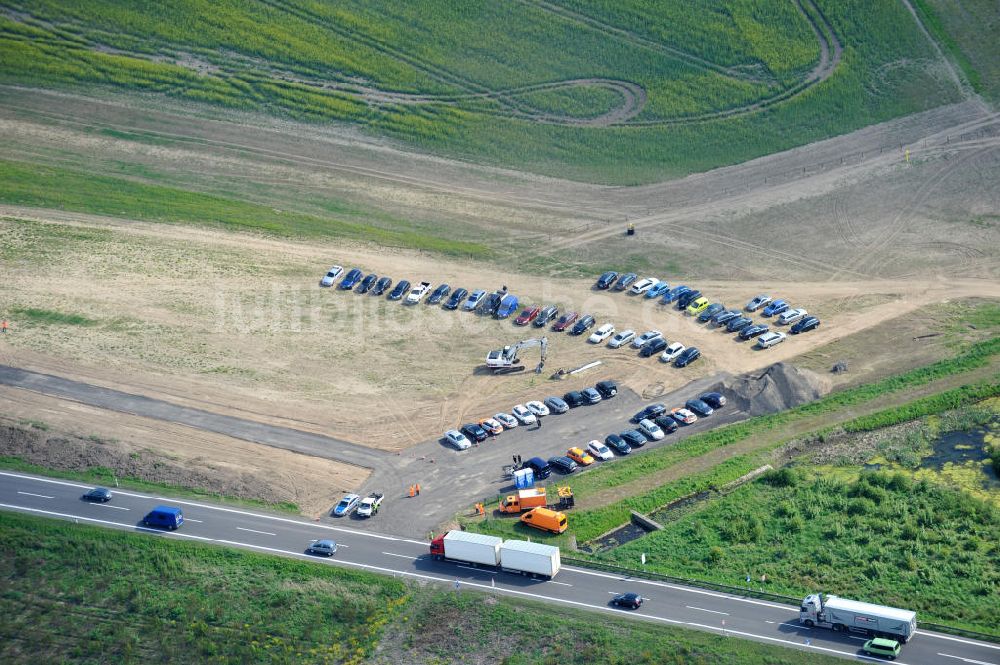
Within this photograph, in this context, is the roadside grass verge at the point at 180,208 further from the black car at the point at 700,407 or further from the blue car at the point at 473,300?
the black car at the point at 700,407

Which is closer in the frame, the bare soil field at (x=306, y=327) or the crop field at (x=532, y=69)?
the bare soil field at (x=306, y=327)

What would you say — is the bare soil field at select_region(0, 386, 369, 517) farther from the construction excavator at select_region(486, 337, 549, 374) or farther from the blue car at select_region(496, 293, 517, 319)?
the blue car at select_region(496, 293, 517, 319)

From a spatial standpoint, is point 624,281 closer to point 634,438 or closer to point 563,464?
point 634,438

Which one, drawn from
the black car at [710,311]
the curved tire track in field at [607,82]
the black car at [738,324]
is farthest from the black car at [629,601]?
the curved tire track in field at [607,82]

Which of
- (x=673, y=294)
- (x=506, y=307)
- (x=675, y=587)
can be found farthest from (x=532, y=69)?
(x=675, y=587)

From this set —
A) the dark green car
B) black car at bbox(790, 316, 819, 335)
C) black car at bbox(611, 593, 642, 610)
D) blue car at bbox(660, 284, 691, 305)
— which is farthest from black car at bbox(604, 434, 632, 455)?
the dark green car

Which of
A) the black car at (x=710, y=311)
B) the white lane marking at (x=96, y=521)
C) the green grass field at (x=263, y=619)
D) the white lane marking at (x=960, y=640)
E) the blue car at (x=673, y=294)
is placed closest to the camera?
the white lane marking at (x=960, y=640)
